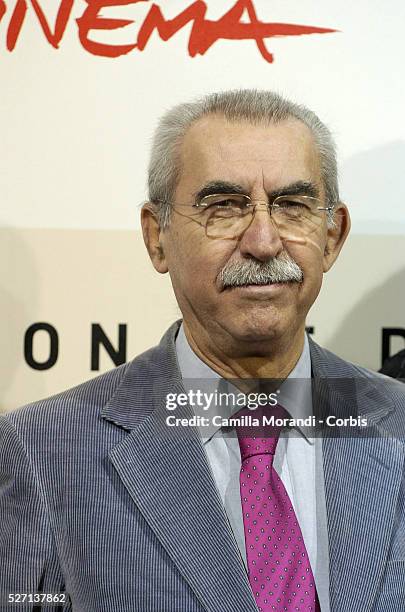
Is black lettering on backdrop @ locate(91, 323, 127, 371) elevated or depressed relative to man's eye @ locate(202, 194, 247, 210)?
depressed

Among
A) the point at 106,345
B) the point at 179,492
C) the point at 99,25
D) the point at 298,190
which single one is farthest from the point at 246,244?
the point at 99,25

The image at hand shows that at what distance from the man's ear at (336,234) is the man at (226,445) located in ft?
0.07

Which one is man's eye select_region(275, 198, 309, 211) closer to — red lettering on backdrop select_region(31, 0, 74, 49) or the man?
the man

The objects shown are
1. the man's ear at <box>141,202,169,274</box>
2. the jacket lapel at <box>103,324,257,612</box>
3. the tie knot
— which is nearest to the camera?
the jacket lapel at <box>103,324,257,612</box>

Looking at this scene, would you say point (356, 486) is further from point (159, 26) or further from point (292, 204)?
point (159, 26)

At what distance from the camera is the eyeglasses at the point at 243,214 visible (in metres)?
1.17

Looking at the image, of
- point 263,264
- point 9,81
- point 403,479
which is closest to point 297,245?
point 263,264

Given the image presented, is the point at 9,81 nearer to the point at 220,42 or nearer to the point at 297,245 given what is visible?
the point at 220,42

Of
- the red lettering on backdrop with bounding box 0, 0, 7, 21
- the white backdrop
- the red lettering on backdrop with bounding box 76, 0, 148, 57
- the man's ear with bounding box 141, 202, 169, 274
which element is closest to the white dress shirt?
the man's ear with bounding box 141, 202, 169, 274

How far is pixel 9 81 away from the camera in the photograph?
1536 mm

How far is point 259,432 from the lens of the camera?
3.79ft

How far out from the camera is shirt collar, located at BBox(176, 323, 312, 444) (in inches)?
47.7

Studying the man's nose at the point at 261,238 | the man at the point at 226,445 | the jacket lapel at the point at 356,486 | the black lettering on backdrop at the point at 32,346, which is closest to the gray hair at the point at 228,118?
the man at the point at 226,445

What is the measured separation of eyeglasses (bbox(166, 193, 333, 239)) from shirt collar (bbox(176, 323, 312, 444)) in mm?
186
